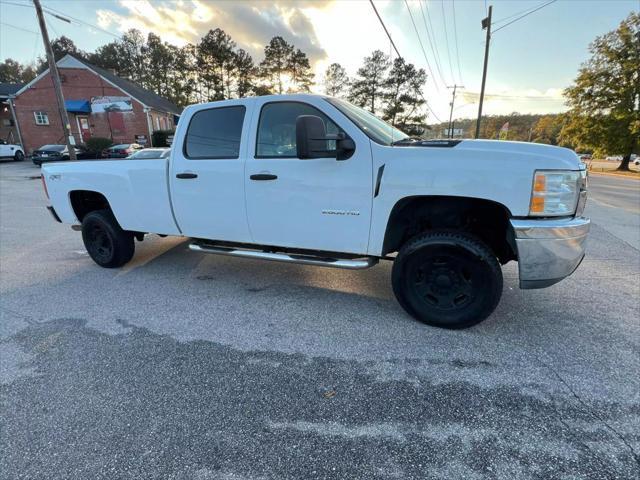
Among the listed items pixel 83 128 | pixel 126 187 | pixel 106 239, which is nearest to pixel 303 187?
pixel 126 187

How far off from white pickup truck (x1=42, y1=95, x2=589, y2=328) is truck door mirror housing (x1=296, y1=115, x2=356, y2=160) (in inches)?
0.5

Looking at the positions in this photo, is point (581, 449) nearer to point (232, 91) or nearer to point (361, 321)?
point (361, 321)

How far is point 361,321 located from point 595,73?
39.5m

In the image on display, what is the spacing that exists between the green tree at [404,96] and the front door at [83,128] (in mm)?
32717

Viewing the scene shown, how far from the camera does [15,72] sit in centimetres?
6450

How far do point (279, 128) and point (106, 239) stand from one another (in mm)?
3057

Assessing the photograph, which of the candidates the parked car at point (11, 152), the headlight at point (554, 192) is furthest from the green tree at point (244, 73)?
the headlight at point (554, 192)

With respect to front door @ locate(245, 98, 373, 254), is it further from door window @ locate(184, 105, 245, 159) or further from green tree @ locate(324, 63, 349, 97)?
green tree @ locate(324, 63, 349, 97)

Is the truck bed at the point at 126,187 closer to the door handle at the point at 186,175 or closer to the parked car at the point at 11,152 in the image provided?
the door handle at the point at 186,175

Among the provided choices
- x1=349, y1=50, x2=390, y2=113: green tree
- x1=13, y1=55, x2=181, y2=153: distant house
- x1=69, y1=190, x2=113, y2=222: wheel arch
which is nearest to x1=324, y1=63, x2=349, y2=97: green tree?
x1=349, y1=50, x2=390, y2=113: green tree

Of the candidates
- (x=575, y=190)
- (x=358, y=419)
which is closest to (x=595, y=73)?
(x=575, y=190)

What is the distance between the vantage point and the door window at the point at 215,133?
354 cm

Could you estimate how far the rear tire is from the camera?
4.50m

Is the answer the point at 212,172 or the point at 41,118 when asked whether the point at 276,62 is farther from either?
the point at 212,172
